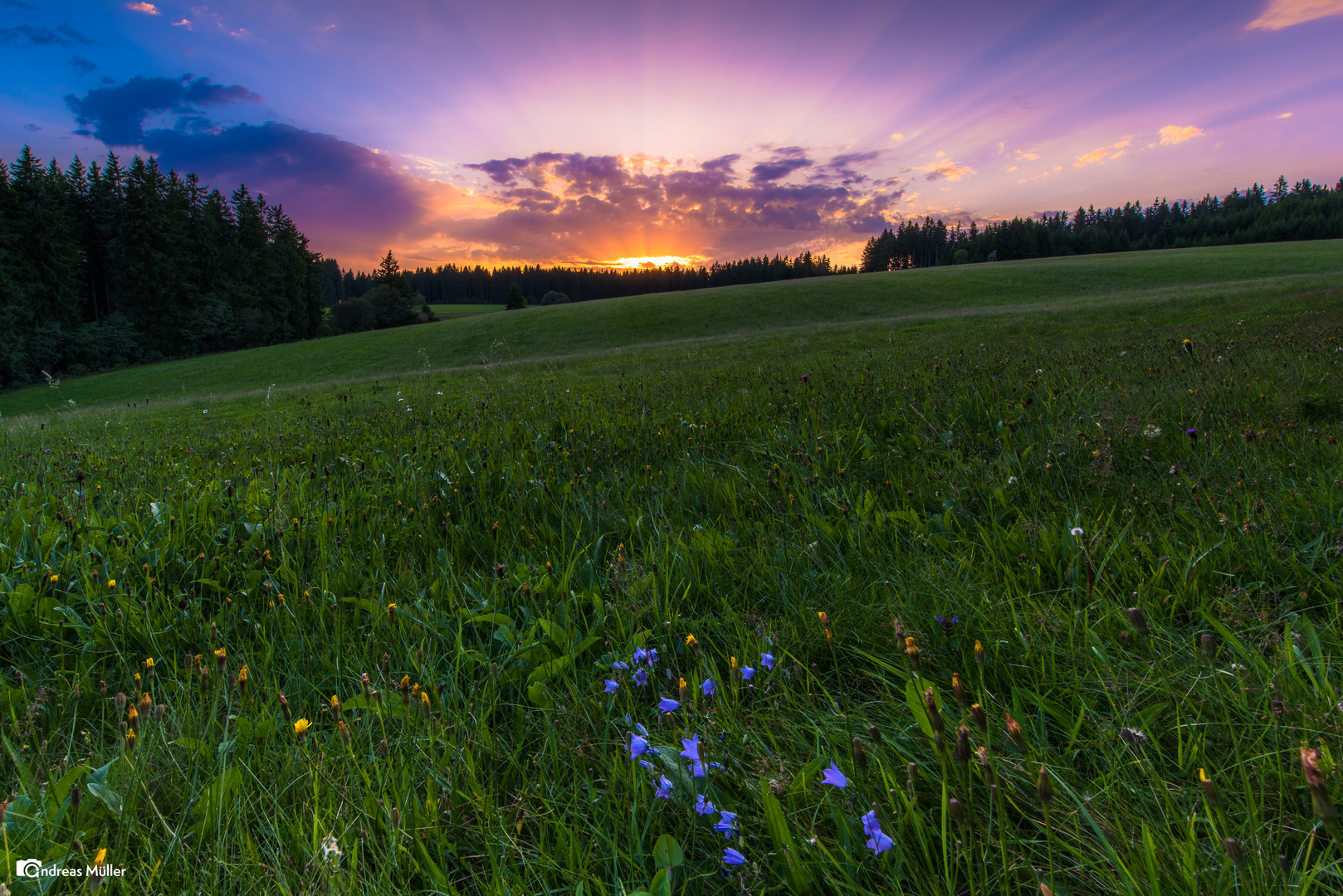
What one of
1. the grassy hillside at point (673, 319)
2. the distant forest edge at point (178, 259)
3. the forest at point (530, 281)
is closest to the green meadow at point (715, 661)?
the grassy hillside at point (673, 319)

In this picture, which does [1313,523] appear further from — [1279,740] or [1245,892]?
[1245,892]

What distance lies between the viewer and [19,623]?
1.97 metres

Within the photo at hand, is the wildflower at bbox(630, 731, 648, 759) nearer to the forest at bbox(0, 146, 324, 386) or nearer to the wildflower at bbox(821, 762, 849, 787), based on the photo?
the wildflower at bbox(821, 762, 849, 787)

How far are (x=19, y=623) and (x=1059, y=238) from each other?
12738cm

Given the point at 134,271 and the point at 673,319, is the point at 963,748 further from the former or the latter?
the point at 134,271

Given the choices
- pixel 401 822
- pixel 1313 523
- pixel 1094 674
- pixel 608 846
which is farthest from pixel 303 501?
pixel 1313 523

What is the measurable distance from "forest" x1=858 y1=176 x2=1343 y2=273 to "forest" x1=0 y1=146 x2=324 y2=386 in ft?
373

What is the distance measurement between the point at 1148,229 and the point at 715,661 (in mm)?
140348

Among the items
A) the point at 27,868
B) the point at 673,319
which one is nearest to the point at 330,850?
the point at 27,868

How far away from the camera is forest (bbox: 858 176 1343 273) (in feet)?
293

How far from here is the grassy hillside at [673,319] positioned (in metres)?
33.4

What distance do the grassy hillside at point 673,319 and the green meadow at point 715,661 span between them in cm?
2779

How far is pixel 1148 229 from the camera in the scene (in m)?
102

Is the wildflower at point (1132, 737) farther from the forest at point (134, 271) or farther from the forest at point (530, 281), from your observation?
the forest at point (530, 281)
